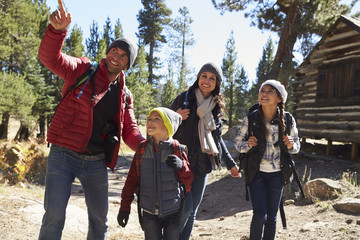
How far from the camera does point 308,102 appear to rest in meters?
13.2

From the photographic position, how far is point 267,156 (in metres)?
3.36

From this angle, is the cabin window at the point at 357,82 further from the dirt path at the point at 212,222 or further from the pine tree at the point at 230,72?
the pine tree at the point at 230,72

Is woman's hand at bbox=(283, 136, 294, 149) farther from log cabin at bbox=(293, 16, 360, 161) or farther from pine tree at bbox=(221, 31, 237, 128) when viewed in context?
pine tree at bbox=(221, 31, 237, 128)

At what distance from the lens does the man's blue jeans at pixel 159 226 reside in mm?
2625

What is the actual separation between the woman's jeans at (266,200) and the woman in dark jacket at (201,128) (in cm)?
31

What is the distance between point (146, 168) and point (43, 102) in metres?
21.7

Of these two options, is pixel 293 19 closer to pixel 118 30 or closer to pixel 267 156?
pixel 267 156

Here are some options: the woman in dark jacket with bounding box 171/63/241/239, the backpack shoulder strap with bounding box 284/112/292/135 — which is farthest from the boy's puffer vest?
the backpack shoulder strap with bounding box 284/112/292/135

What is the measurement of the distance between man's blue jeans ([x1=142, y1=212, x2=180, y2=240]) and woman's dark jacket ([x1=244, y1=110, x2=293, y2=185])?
115cm

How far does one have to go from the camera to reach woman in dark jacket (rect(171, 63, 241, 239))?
3189mm

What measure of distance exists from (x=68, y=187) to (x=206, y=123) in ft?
5.47

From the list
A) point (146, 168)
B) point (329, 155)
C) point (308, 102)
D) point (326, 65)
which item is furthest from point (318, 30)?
point (146, 168)

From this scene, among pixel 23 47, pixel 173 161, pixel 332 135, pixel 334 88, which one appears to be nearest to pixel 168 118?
pixel 173 161

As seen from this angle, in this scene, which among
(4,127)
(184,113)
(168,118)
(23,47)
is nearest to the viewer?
(168,118)
